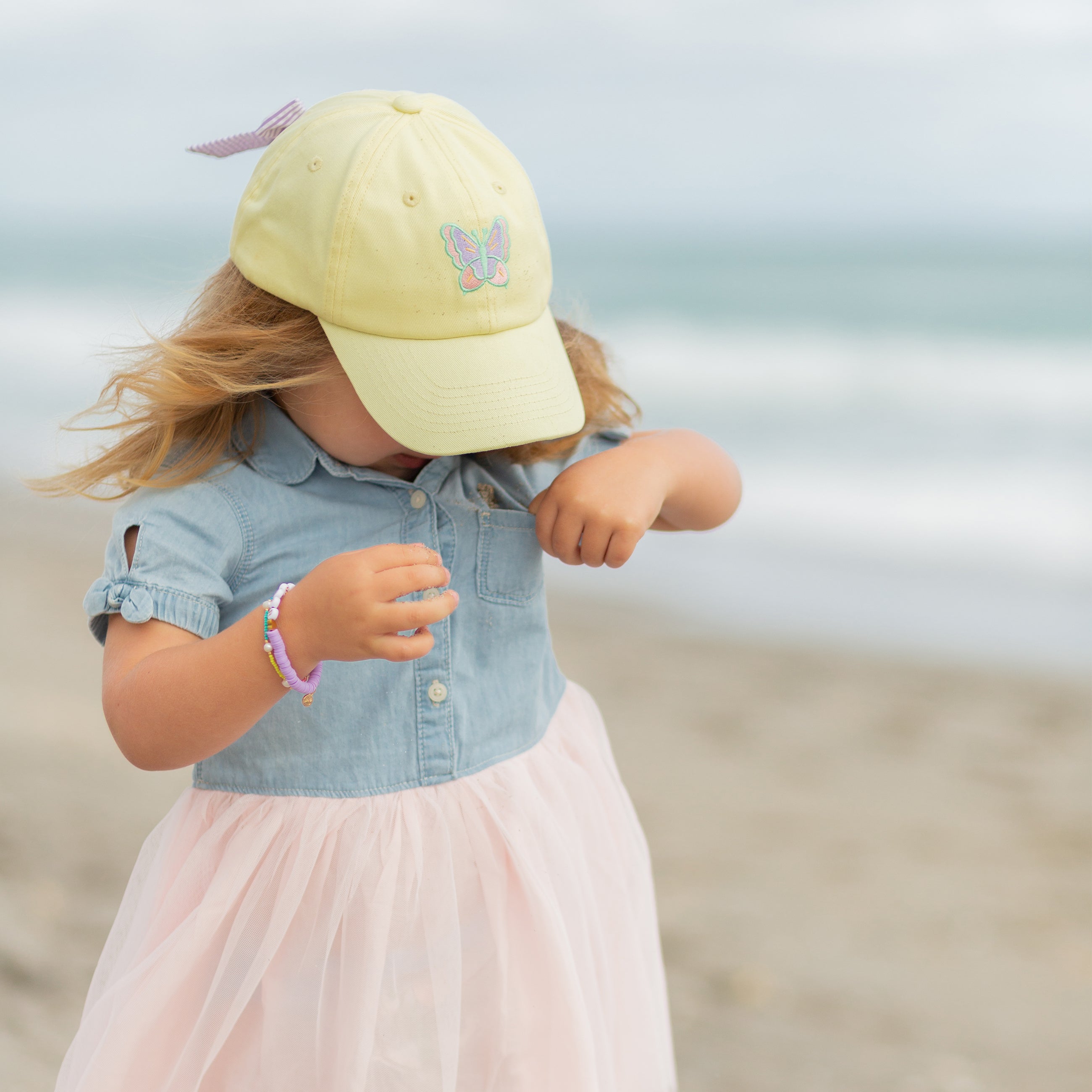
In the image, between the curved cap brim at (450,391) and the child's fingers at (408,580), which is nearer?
the child's fingers at (408,580)

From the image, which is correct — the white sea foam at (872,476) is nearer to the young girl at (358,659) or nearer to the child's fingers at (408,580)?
the young girl at (358,659)

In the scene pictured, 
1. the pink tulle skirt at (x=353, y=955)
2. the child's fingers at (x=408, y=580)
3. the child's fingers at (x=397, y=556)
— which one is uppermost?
the child's fingers at (x=397, y=556)

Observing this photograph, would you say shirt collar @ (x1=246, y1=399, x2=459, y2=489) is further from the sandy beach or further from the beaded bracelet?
the sandy beach

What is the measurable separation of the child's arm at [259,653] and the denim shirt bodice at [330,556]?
6 centimetres

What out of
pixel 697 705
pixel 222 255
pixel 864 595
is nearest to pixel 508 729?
pixel 222 255

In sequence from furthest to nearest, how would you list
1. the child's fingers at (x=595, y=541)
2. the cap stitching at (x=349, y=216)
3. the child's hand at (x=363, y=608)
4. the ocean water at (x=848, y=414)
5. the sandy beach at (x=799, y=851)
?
the ocean water at (x=848, y=414), the sandy beach at (x=799, y=851), the child's fingers at (x=595, y=541), the cap stitching at (x=349, y=216), the child's hand at (x=363, y=608)

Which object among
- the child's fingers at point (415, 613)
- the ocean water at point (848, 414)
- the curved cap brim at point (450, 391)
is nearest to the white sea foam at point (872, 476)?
the ocean water at point (848, 414)

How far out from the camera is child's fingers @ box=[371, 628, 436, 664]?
3.08 ft

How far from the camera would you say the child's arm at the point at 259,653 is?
3.08 feet

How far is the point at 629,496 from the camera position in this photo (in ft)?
3.83

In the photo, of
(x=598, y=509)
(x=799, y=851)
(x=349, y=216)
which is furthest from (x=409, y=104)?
(x=799, y=851)

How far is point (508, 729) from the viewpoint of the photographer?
4.05ft

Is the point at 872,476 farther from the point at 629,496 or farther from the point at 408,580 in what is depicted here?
the point at 408,580

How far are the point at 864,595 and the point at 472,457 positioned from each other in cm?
370
